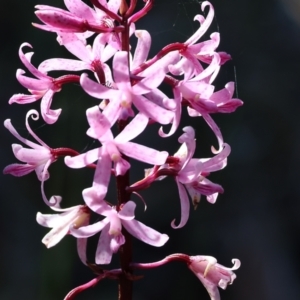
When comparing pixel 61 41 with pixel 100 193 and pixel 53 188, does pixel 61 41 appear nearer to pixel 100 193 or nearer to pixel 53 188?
pixel 100 193

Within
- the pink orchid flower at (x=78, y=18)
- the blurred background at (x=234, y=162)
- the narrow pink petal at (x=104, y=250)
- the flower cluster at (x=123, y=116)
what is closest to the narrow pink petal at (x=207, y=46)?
the flower cluster at (x=123, y=116)

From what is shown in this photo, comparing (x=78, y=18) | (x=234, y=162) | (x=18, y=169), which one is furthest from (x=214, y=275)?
(x=234, y=162)

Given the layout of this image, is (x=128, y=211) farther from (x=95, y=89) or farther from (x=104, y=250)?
(x=95, y=89)

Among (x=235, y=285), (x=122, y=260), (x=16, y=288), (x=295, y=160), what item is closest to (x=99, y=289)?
(x=16, y=288)

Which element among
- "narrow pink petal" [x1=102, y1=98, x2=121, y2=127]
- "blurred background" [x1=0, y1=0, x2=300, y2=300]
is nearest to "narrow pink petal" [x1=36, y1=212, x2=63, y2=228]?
"narrow pink petal" [x1=102, y1=98, x2=121, y2=127]

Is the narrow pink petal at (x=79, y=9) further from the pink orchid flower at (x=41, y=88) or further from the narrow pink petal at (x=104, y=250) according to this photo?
the narrow pink petal at (x=104, y=250)

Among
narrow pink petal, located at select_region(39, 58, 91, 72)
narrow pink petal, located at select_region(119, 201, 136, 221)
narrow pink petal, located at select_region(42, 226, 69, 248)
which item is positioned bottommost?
narrow pink petal, located at select_region(42, 226, 69, 248)

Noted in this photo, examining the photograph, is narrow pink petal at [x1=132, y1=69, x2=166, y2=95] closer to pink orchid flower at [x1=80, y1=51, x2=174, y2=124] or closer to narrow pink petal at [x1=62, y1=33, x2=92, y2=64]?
pink orchid flower at [x1=80, y1=51, x2=174, y2=124]
